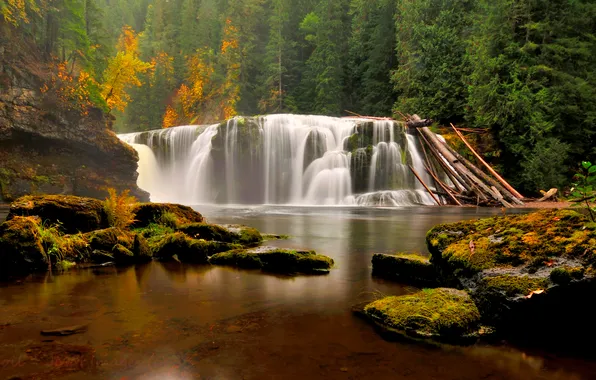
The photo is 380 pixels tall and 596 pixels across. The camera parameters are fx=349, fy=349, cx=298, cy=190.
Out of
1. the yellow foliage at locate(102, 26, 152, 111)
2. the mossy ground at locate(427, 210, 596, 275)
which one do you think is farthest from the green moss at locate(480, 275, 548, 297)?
the yellow foliage at locate(102, 26, 152, 111)

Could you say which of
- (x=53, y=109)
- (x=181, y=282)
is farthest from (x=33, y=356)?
(x=53, y=109)

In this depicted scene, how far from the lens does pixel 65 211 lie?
255 inches

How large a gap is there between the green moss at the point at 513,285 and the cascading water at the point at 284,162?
54.7 ft

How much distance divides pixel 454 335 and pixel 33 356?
127 inches

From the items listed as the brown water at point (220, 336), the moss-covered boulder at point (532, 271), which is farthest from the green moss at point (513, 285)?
the brown water at point (220, 336)

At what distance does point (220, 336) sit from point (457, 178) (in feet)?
→ 63.1

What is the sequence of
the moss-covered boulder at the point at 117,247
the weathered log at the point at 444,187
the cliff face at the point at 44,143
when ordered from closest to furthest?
the moss-covered boulder at the point at 117,247
the cliff face at the point at 44,143
the weathered log at the point at 444,187

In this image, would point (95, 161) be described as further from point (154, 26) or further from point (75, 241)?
point (154, 26)

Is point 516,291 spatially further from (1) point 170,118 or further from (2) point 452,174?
(1) point 170,118

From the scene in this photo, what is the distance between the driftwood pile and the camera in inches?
687

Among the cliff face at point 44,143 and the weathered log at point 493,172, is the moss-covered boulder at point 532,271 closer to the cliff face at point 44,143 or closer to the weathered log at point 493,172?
the weathered log at point 493,172

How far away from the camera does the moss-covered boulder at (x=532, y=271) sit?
2877 millimetres

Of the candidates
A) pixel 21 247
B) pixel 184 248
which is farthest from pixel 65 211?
pixel 184 248

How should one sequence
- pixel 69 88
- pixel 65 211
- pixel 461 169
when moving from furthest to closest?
1. pixel 69 88
2. pixel 461 169
3. pixel 65 211
